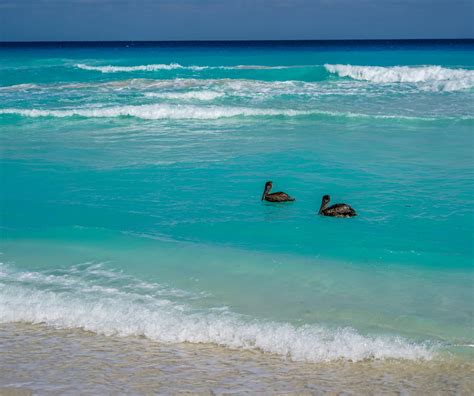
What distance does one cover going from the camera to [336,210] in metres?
8.07

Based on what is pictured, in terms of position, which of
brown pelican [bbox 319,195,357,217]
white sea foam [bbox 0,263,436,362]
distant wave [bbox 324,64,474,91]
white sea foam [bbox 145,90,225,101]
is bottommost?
white sea foam [bbox 0,263,436,362]

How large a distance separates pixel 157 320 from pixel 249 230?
2768 millimetres

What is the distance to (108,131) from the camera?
15.5 meters

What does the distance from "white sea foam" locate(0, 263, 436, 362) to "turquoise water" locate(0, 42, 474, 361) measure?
2cm

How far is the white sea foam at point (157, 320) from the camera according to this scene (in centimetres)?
479

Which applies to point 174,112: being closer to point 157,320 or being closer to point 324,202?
point 324,202

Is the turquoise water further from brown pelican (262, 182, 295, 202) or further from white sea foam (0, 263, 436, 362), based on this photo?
brown pelican (262, 182, 295, 202)

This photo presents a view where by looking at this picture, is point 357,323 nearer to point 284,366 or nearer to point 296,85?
point 284,366

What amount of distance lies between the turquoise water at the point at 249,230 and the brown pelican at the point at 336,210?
0.12 meters

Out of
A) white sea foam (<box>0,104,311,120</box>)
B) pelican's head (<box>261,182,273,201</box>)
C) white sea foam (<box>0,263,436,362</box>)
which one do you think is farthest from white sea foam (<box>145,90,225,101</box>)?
white sea foam (<box>0,263,436,362</box>)

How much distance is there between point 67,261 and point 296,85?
64.9 ft

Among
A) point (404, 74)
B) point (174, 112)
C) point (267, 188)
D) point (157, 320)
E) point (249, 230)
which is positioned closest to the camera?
point (157, 320)

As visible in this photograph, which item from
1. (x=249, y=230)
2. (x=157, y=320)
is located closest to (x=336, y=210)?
(x=249, y=230)

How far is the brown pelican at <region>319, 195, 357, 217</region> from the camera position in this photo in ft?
26.5
